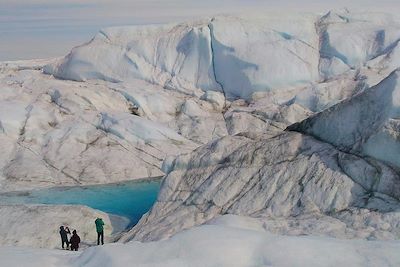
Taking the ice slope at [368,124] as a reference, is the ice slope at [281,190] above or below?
below

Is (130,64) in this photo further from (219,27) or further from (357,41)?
(357,41)

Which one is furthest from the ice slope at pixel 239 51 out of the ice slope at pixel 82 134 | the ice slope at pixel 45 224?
the ice slope at pixel 45 224

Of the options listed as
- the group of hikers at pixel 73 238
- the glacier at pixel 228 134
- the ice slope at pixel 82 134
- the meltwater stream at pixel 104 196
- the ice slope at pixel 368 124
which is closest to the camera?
the glacier at pixel 228 134

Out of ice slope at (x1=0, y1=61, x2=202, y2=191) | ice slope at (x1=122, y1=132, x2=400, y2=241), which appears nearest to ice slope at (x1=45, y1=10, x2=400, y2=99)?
ice slope at (x1=0, y1=61, x2=202, y2=191)

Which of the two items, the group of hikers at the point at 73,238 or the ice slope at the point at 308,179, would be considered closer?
the ice slope at the point at 308,179

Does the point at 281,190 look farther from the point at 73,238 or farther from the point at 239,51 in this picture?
the point at 239,51

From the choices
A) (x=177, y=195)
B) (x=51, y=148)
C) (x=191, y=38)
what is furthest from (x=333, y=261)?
(x=191, y=38)

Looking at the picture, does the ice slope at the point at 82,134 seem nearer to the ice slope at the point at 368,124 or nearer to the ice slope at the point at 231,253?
the ice slope at the point at 368,124
